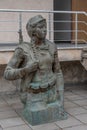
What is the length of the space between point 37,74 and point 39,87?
0.22 m

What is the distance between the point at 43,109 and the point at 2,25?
3.87 m

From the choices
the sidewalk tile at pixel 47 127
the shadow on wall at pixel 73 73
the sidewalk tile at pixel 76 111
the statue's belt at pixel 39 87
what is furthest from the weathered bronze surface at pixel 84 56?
the sidewalk tile at pixel 47 127

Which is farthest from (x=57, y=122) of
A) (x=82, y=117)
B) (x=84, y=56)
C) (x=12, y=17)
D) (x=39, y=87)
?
(x=12, y=17)

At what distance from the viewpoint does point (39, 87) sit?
4.10 m

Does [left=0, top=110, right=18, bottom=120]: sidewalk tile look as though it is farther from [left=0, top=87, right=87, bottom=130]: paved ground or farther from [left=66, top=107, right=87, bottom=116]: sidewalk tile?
[left=66, top=107, right=87, bottom=116]: sidewalk tile

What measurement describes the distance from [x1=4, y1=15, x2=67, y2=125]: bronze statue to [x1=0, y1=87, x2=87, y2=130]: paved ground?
14 cm

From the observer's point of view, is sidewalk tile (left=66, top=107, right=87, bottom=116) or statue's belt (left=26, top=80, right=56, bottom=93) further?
sidewalk tile (left=66, top=107, right=87, bottom=116)

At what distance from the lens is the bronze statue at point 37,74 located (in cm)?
405

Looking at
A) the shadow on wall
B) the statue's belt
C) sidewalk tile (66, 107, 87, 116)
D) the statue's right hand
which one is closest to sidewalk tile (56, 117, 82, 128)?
sidewalk tile (66, 107, 87, 116)

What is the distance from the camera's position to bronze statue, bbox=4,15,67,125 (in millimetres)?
4047

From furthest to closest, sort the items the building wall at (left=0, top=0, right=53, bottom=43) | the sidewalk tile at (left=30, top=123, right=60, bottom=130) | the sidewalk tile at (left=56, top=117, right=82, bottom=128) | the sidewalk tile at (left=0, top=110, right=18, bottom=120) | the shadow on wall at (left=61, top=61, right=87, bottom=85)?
the building wall at (left=0, top=0, right=53, bottom=43) → the shadow on wall at (left=61, top=61, right=87, bottom=85) → the sidewalk tile at (left=0, top=110, right=18, bottom=120) → the sidewalk tile at (left=56, top=117, right=82, bottom=128) → the sidewalk tile at (left=30, top=123, right=60, bottom=130)

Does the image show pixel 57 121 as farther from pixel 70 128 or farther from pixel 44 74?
pixel 44 74

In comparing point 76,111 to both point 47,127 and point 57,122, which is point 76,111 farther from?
point 47,127

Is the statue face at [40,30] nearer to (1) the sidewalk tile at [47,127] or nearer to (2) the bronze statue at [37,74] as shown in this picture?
(2) the bronze statue at [37,74]
